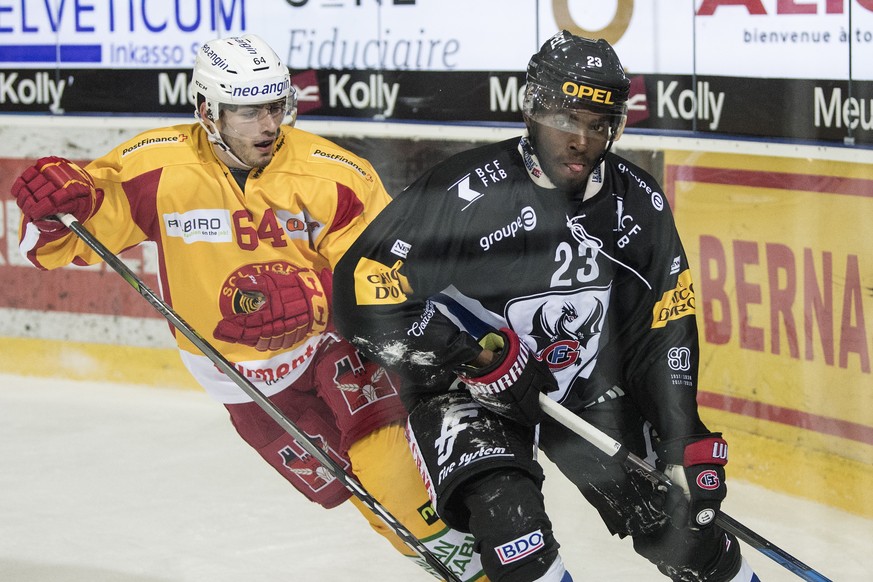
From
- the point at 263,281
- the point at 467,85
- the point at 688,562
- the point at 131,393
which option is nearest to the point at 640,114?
the point at 467,85

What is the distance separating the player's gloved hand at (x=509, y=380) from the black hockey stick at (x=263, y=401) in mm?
368

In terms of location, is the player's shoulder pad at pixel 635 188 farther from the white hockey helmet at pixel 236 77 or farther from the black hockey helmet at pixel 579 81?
the white hockey helmet at pixel 236 77

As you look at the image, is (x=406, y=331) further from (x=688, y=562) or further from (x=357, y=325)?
(x=688, y=562)

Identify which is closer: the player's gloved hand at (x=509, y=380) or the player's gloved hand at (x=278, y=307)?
the player's gloved hand at (x=509, y=380)

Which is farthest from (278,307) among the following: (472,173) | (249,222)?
(472,173)

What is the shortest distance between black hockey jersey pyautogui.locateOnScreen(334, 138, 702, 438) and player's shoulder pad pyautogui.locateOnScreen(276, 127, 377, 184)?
0.38m

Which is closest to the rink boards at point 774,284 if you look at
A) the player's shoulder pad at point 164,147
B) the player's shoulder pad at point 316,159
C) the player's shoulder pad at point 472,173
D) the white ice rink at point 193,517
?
the white ice rink at point 193,517

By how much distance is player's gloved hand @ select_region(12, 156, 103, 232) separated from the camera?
8.13 feet

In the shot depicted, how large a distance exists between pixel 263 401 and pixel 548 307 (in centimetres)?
69

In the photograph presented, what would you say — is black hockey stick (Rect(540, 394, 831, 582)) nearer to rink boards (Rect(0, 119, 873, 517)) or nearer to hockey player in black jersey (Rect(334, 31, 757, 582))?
hockey player in black jersey (Rect(334, 31, 757, 582))

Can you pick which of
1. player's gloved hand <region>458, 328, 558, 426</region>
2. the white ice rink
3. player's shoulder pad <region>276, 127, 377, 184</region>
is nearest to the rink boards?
the white ice rink

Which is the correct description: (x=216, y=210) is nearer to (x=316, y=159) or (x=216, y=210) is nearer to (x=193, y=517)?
(x=316, y=159)

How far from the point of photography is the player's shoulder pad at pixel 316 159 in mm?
2557

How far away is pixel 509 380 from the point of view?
2102mm
